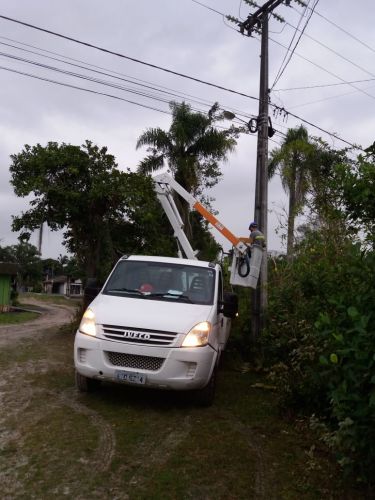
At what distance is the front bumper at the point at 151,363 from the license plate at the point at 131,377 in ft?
0.10

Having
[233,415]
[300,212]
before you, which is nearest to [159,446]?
[233,415]

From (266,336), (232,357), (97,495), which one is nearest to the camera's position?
(97,495)

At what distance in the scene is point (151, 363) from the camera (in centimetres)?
549

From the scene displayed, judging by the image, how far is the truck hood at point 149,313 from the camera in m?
5.57

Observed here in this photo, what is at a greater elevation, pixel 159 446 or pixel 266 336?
pixel 266 336

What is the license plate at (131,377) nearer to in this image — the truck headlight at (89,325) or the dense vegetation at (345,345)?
the truck headlight at (89,325)

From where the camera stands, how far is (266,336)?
333 inches

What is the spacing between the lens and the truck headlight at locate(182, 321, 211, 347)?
5.53 m

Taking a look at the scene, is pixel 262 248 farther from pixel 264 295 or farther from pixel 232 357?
pixel 232 357

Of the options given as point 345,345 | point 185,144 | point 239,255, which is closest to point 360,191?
point 345,345

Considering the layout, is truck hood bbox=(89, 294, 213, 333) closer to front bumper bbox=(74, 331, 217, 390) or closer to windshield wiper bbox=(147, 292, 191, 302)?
windshield wiper bbox=(147, 292, 191, 302)

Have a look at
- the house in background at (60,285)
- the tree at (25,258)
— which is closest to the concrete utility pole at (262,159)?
the tree at (25,258)

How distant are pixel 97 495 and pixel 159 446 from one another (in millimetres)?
1074

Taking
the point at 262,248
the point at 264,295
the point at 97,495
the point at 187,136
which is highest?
the point at 187,136
